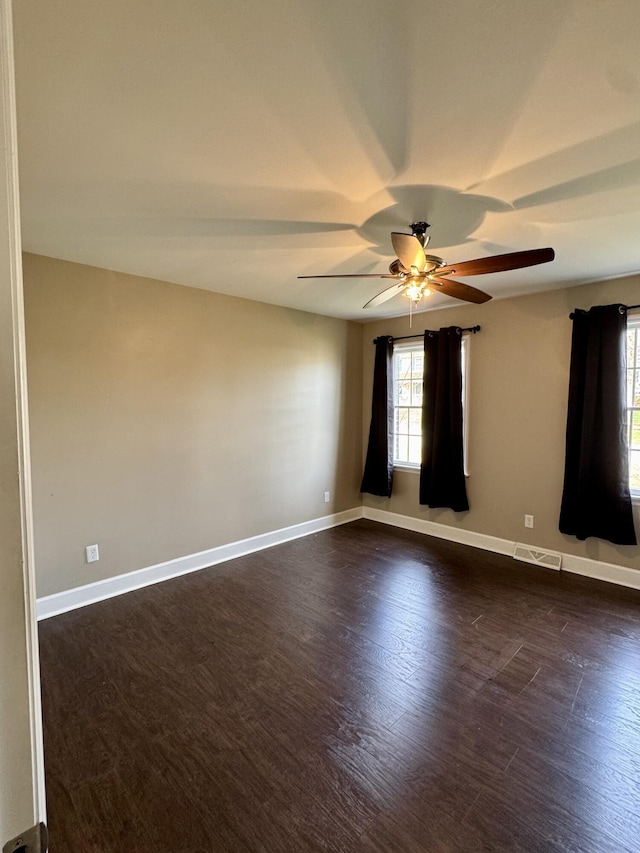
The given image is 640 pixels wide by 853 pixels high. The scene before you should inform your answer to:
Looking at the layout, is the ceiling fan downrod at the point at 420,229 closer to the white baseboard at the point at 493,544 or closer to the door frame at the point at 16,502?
the door frame at the point at 16,502

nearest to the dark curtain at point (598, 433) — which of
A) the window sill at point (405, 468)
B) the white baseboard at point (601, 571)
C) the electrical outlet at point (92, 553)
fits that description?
the white baseboard at point (601, 571)

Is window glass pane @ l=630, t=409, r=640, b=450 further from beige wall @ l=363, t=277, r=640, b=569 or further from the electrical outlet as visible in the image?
the electrical outlet

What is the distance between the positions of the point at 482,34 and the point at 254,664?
2876 mm

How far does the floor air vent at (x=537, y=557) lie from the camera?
3.67 meters

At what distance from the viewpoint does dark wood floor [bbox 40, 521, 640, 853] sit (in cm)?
147

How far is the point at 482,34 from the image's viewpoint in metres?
1.15

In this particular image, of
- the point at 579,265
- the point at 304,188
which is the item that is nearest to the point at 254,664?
the point at 304,188

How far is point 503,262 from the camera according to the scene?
216 centimetres

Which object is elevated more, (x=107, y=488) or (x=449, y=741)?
(x=107, y=488)

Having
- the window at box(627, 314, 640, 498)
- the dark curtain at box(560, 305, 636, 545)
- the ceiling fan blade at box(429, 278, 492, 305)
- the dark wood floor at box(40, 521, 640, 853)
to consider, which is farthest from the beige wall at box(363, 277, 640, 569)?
the ceiling fan blade at box(429, 278, 492, 305)

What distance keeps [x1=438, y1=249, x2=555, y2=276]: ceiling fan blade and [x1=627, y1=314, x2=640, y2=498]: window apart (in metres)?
1.84

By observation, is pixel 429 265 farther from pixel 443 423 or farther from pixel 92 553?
pixel 92 553

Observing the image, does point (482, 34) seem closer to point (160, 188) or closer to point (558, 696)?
point (160, 188)

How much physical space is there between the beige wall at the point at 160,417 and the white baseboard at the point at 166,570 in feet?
0.23
